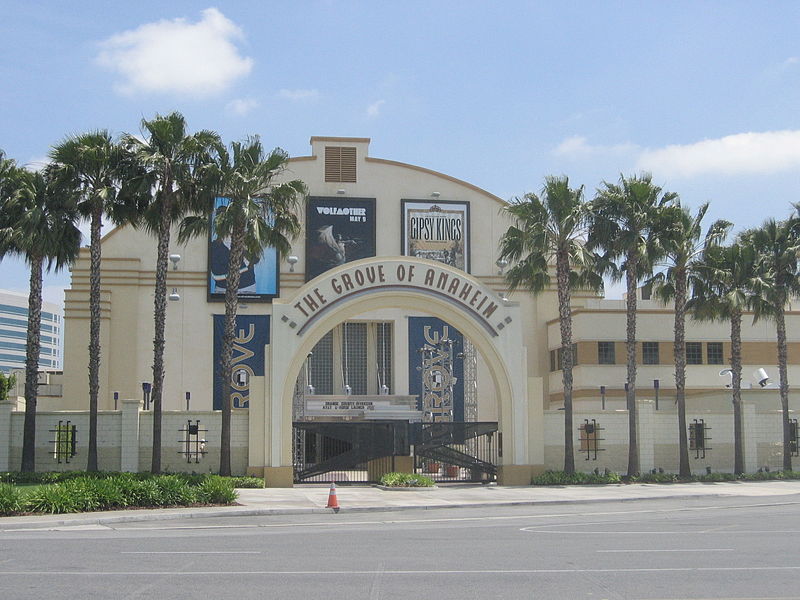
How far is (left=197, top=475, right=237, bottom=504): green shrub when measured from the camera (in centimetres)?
2483

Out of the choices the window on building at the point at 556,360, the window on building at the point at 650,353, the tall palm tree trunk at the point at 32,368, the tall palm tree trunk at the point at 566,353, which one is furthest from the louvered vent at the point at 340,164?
the tall palm tree trunk at the point at 32,368

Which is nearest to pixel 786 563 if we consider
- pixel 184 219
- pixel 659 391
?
pixel 184 219

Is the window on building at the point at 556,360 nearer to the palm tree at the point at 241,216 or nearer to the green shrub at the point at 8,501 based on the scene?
the palm tree at the point at 241,216

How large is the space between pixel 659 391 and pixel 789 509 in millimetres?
22483

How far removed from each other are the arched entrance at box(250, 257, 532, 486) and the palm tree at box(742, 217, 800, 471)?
11072mm

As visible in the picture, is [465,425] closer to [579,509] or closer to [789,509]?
[579,509]

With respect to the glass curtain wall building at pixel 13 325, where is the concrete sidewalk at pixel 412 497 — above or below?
below

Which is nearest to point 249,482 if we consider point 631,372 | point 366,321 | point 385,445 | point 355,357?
point 385,445

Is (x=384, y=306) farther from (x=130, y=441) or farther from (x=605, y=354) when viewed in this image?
(x=605, y=354)

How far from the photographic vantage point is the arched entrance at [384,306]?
1304 inches

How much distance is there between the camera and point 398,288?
34.4 meters

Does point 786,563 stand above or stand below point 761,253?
below

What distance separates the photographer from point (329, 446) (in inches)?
1358

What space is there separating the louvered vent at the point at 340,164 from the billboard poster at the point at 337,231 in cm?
129
